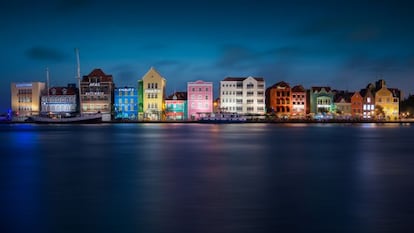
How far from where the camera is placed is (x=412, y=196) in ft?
47.5

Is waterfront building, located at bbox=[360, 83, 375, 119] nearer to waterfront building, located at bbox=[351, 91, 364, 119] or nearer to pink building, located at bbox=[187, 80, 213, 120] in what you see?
waterfront building, located at bbox=[351, 91, 364, 119]

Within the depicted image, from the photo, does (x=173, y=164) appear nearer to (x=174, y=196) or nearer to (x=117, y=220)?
(x=174, y=196)

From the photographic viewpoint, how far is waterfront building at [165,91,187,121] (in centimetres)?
11294

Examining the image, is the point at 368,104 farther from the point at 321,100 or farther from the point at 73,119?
the point at 73,119

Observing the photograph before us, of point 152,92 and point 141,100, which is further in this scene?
point 141,100

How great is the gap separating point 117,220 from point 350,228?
5860mm

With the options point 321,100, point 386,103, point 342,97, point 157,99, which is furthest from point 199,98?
point 386,103

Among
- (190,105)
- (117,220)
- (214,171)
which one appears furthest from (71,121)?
(117,220)

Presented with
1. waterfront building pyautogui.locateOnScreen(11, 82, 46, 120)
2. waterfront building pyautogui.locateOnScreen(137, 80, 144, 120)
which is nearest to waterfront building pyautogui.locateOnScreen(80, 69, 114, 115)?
waterfront building pyautogui.locateOnScreen(137, 80, 144, 120)

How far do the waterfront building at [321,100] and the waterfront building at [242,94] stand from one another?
56.9 ft

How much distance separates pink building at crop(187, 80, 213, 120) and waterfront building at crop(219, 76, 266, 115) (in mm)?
3599

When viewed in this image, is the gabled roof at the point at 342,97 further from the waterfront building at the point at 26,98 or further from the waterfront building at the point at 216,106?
the waterfront building at the point at 26,98

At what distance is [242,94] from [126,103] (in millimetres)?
29532

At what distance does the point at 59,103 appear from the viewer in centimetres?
11300
